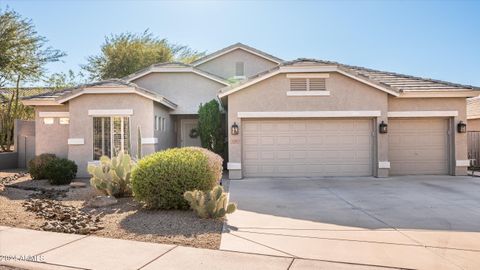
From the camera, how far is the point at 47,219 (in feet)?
25.3

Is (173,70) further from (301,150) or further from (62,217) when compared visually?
(62,217)

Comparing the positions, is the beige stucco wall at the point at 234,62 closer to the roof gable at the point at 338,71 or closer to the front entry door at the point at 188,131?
the front entry door at the point at 188,131

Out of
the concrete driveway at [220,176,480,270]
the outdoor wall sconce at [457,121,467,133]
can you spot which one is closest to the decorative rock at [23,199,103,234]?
the concrete driveway at [220,176,480,270]

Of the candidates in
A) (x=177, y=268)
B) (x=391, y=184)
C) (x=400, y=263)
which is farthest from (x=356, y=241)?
(x=391, y=184)

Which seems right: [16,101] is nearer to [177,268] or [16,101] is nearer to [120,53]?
[120,53]

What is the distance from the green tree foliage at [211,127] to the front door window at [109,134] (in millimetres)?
3377

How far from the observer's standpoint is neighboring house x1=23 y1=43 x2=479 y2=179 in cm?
1473

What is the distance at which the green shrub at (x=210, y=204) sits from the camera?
7559mm

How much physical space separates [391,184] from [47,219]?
10828mm

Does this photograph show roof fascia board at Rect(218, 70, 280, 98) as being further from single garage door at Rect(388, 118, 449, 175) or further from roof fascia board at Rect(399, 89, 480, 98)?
single garage door at Rect(388, 118, 449, 175)

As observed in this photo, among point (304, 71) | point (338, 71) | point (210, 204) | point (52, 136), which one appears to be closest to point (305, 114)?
point (304, 71)

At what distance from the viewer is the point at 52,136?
17.0 meters

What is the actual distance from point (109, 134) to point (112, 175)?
18.0 feet

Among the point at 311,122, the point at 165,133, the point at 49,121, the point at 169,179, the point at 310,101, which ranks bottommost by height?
the point at 169,179
